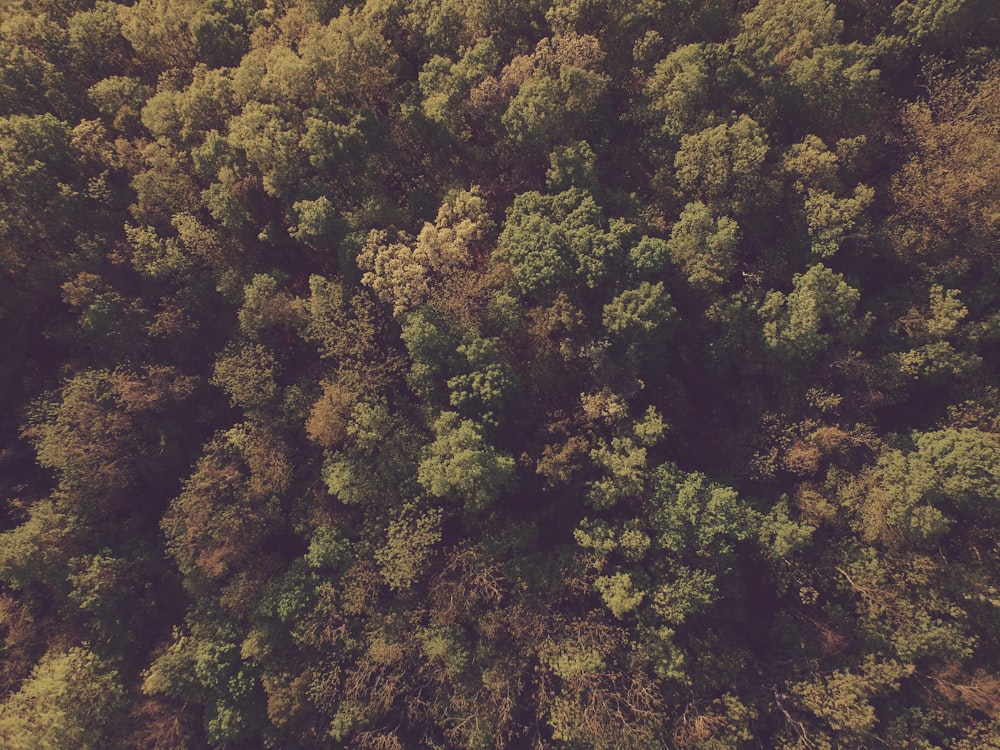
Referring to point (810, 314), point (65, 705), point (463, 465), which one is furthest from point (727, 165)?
point (65, 705)

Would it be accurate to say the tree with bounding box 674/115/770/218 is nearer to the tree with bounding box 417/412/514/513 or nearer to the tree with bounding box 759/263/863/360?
the tree with bounding box 759/263/863/360

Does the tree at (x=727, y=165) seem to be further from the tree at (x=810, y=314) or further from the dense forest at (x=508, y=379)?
the tree at (x=810, y=314)

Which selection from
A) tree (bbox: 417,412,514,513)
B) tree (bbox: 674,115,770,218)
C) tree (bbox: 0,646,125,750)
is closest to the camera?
tree (bbox: 417,412,514,513)

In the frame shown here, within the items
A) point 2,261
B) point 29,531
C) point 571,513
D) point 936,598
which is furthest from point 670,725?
point 2,261

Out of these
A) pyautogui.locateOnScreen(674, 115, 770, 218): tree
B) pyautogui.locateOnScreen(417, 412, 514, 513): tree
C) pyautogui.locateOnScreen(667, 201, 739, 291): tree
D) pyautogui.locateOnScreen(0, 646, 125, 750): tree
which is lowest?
pyautogui.locateOnScreen(0, 646, 125, 750): tree

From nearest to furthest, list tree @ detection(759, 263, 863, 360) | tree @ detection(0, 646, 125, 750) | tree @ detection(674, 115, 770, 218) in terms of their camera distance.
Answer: tree @ detection(759, 263, 863, 360), tree @ detection(0, 646, 125, 750), tree @ detection(674, 115, 770, 218)

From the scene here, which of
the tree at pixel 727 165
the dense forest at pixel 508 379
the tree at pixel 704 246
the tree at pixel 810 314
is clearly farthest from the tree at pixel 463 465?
the tree at pixel 727 165

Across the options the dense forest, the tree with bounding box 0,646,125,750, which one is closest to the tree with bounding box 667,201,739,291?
the dense forest

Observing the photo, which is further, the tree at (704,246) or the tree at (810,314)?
the tree at (704,246)
